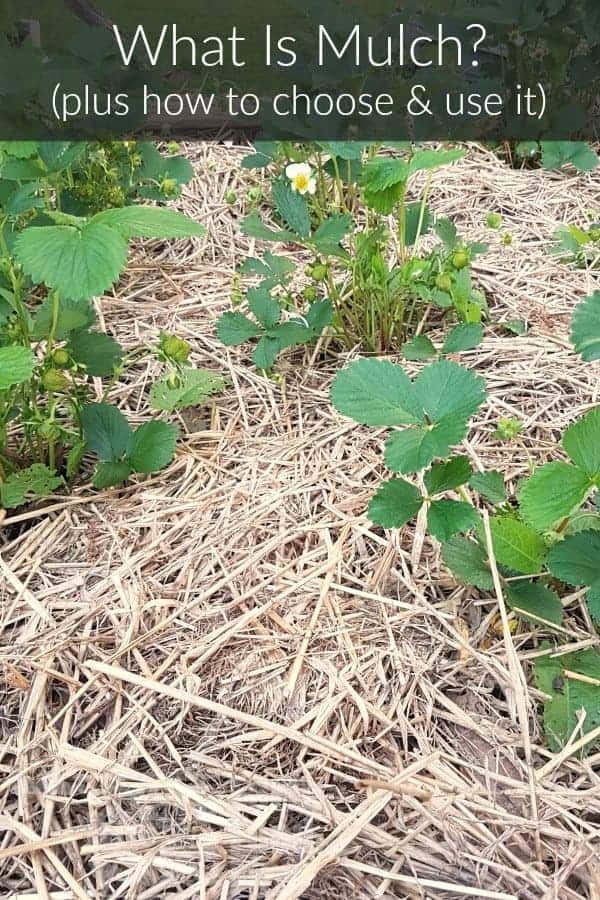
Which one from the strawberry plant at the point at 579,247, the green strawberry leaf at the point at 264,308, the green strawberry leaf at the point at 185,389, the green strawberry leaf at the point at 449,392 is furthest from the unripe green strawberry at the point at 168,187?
the green strawberry leaf at the point at 449,392

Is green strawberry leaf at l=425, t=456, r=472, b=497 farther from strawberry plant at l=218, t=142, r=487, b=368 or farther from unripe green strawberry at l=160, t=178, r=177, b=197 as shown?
unripe green strawberry at l=160, t=178, r=177, b=197

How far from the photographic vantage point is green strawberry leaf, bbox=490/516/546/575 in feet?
2.91

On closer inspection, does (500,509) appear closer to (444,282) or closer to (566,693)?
(566,693)

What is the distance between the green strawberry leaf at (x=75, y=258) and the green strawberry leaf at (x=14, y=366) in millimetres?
Result: 99

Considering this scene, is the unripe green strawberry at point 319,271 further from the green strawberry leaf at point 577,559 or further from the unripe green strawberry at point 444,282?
the green strawberry leaf at point 577,559

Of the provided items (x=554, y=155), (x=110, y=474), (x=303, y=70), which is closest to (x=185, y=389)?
(x=110, y=474)

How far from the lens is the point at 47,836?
2.55 feet

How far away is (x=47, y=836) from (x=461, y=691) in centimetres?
44

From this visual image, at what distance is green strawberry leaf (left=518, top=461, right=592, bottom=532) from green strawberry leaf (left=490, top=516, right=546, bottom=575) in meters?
0.07

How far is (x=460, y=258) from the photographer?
50.6 inches

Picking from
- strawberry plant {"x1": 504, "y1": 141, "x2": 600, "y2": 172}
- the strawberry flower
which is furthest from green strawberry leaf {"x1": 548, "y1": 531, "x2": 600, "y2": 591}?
strawberry plant {"x1": 504, "y1": 141, "x2": 600, "y2": 172}

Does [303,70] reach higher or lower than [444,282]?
higher

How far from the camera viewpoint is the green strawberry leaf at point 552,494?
81 cm

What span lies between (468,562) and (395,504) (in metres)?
0.12
